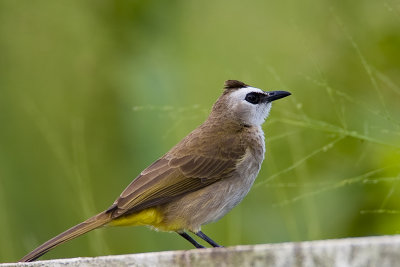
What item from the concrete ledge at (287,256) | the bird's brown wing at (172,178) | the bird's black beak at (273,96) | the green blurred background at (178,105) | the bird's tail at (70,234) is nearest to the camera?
the concrete ledge at (287,256)

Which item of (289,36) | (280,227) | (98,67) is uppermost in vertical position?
(98,67)

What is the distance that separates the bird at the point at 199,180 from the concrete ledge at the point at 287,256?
0.95m

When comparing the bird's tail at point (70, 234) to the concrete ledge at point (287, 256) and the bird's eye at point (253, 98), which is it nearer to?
the concrete ledge at point (287, 256)

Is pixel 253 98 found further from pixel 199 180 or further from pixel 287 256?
pixel 287 256

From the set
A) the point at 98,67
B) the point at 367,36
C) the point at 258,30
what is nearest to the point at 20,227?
the point at 98,67

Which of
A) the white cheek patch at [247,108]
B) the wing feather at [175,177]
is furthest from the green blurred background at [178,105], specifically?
the wing feather at [175,177]

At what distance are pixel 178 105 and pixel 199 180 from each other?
1377 mm

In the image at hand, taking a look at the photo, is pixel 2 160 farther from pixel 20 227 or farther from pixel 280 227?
pixel 280 227

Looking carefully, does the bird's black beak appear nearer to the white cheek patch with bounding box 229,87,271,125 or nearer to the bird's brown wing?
the white cheek patch with bounding box 229,87,271,125

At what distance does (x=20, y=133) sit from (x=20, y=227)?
0.83 meters

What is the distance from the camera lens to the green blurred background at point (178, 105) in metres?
4.03

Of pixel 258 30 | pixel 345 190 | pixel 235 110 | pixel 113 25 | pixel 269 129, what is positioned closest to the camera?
pixel 235 110

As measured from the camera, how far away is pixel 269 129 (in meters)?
4.64

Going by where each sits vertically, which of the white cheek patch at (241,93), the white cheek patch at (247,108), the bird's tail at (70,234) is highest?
the white cheek patch at (241,93)
